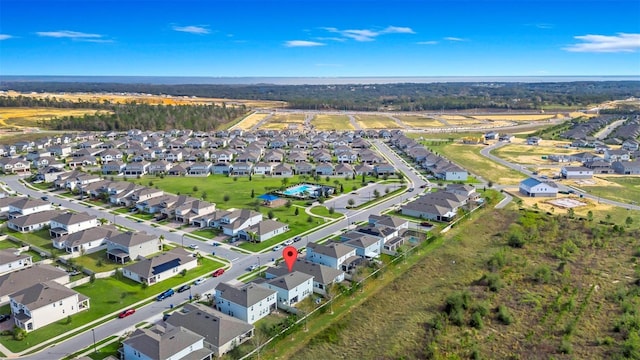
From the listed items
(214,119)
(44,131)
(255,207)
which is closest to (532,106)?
(214,119)

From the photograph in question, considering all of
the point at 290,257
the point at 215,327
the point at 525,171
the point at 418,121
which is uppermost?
the point at 418,121

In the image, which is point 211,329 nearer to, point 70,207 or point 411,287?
point 411,287

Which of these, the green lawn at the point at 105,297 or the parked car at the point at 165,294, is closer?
the green lawn at the point at 105,297

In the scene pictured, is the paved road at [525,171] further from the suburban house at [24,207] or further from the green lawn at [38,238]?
the suburban house at [24,207]

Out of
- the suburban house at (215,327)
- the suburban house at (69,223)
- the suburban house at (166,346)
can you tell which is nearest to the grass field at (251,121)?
the suburban house at (69,223)

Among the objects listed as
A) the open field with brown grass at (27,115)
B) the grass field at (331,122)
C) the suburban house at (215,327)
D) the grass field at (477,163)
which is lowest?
the suburban house at (215,327)

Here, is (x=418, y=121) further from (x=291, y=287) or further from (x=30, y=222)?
(x=291, y=287)

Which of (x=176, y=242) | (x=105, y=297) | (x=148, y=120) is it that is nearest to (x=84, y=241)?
(x=176, y=242)
